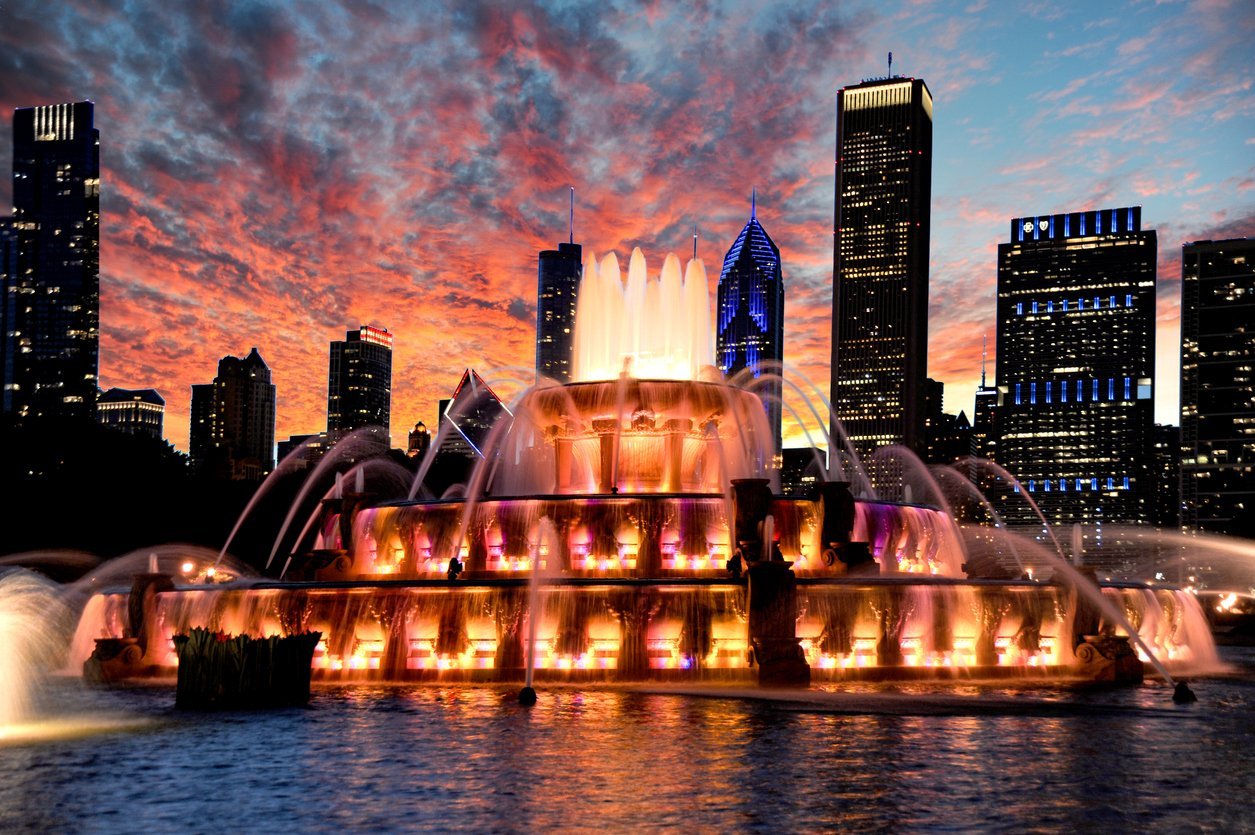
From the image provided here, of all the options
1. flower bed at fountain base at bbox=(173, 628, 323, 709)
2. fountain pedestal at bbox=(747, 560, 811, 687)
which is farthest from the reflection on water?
fountain pedestal at bbox=(747, 560, 811, 687)

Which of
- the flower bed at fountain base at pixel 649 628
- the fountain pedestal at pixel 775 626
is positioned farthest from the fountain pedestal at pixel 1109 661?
the fountain pedestal at pixel 775 626

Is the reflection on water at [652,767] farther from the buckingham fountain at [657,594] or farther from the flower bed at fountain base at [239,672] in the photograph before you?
the buckingham fountain at [657,594]

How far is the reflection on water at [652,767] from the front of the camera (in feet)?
45.2

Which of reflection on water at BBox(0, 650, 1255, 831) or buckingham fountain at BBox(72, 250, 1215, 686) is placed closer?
reflection on water at BBox(0, 650, 1255, 831)

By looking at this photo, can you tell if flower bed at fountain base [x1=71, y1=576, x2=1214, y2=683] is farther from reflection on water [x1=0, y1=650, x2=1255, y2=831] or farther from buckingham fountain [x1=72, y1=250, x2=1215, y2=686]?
reflection on water [x1=0, y1=650, x2=1255, y2=831]

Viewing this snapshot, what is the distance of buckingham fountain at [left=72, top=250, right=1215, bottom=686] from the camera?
94.6 feet

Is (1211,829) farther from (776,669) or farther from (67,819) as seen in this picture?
(776,669)

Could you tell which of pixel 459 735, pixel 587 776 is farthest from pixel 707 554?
pixel 587 776

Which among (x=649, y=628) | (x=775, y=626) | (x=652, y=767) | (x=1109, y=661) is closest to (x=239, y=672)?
(x=649, y=628)

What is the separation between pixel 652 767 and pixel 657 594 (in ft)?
40.3

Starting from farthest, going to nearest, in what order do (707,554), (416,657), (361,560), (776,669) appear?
(361,560)
(707,554)
(416,657)
(776,669)

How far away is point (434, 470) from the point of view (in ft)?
332

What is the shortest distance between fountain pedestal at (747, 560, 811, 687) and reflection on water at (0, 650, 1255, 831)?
2927mm

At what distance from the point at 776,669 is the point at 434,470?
250 ft
